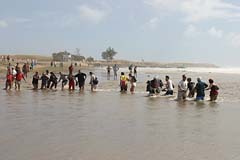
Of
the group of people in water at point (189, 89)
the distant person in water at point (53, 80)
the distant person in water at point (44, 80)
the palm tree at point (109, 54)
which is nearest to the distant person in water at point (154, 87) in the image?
the group of people in water at point (189, 89)

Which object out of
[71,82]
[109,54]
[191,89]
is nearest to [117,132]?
[191,89]

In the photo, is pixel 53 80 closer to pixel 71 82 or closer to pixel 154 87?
pixel 71 82

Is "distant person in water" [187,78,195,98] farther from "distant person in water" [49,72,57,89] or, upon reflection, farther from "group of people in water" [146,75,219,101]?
"distant person in water" [49,72,57,89]

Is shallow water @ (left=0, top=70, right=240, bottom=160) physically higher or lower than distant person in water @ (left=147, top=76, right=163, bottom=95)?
lower

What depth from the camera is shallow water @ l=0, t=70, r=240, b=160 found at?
32.2 ft

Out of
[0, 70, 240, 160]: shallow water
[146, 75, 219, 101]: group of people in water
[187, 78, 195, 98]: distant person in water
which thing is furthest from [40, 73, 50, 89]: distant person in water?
[187, 78, 195, 98]: distant person in water

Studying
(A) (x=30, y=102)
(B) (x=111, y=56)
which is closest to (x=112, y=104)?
(A) (x=30, y=102)

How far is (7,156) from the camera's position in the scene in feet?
30.6

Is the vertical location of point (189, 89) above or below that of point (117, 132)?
above

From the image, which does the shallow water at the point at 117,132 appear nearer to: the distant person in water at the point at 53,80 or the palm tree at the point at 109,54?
the distant person in water at the point at 53,80

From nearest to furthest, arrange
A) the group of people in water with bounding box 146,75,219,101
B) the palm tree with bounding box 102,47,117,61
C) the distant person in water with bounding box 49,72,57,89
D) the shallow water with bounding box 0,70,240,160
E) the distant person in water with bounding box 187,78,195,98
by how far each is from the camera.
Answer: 1. the shallow water with bounding box 0,70,240,160
2. the group of people in water with bounding box 146,75,219,101
3. the distant person in water with bounding box 187,78,195,98
4. the distant person in water with bounding box 49,72,57,89
5. the palm tree with bounding box 102,47,117,61

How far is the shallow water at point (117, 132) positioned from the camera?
981 centimetres

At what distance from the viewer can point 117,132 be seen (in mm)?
12500

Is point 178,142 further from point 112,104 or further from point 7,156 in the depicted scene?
point 112,104
